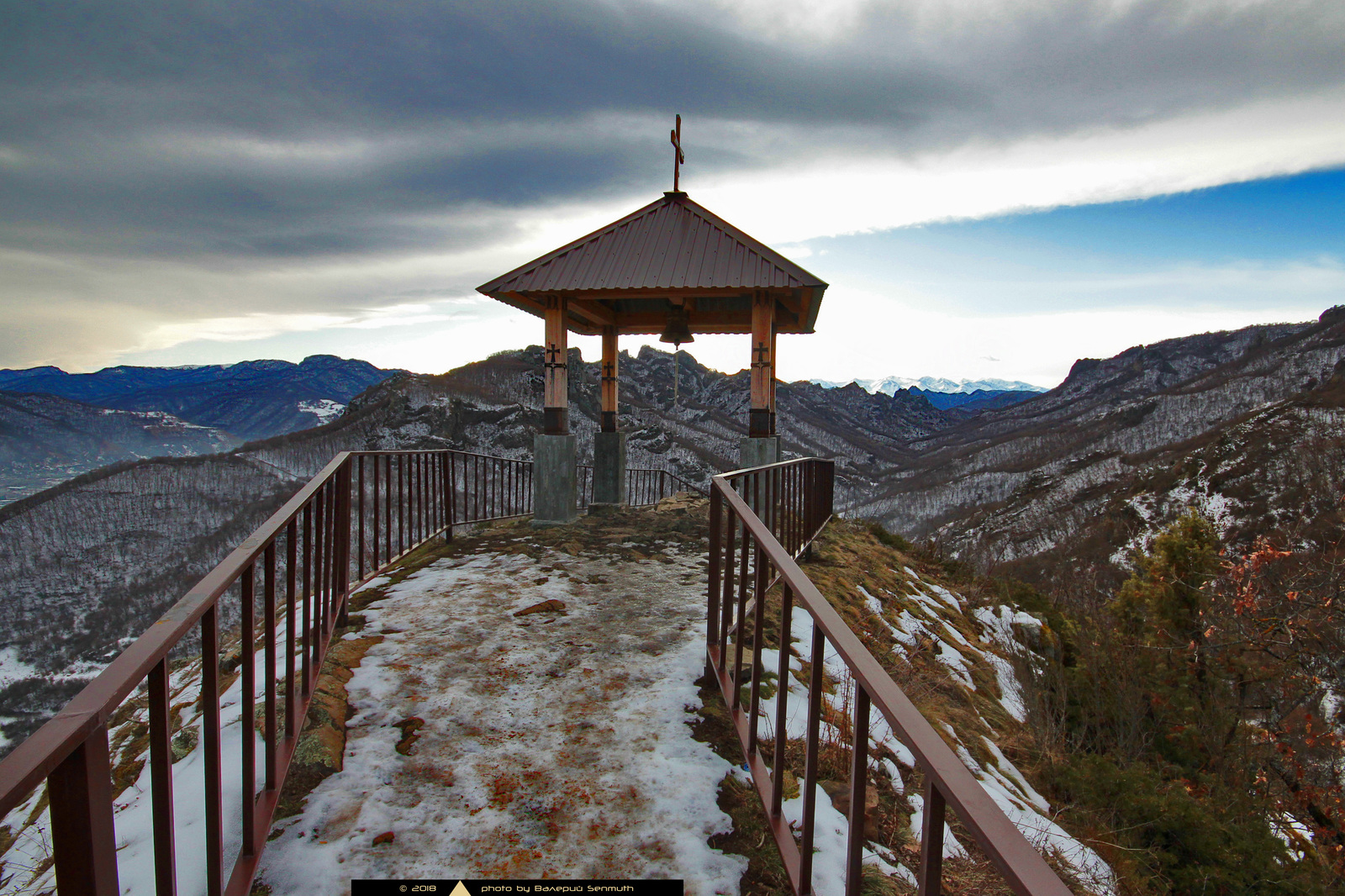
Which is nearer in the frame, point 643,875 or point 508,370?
point 643,875

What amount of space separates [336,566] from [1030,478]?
366ft

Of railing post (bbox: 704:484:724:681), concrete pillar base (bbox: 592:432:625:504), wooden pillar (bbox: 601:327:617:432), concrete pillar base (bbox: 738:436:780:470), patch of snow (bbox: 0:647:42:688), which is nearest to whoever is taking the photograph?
railing post (bbox: 704:484:724:681)

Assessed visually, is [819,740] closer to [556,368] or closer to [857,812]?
[857,812]

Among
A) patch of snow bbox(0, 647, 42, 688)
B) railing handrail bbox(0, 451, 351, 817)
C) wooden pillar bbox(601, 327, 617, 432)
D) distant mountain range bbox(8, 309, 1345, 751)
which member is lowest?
patch of snow bbox(0, 647, 42, 688)

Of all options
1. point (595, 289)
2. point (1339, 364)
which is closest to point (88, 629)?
point (595, 289)

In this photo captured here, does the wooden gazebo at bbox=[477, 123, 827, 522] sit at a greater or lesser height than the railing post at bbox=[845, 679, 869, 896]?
greater

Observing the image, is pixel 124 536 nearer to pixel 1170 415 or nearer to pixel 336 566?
pixel 336 566

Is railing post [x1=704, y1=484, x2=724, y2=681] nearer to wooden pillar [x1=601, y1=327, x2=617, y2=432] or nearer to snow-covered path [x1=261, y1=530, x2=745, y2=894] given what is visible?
snow-covered path [x1=261, y1=530, x2=745, y2=894]

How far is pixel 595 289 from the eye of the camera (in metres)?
8.58

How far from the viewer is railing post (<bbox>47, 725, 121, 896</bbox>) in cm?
106

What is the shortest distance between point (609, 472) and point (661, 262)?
3397mm

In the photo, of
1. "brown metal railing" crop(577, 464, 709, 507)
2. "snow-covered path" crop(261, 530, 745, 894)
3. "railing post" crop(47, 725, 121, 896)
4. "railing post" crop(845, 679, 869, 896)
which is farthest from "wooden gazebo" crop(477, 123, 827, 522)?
"railing post" crop(47, 725, 121, 896)

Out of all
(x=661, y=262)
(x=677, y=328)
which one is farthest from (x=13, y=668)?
(x=661, y=262)

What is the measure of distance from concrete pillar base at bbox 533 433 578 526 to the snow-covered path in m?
3.80
